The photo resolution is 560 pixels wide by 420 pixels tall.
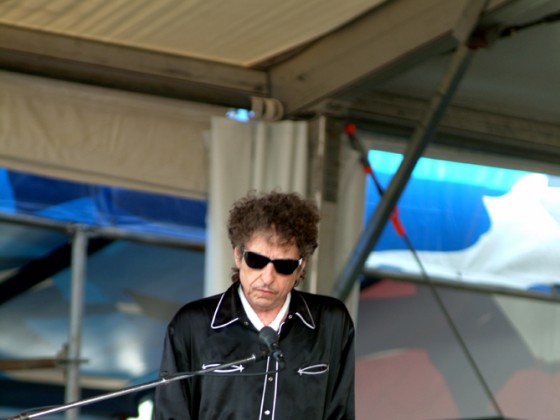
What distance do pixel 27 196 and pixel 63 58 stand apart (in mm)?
940

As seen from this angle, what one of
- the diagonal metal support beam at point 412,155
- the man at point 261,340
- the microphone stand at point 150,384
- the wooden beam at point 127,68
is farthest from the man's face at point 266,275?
the wooden beam at point 127,68

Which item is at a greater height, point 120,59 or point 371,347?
point 120,59

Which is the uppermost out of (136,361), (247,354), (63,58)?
(63,58)

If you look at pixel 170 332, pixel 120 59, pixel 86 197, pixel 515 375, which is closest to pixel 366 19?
pixel 120 59

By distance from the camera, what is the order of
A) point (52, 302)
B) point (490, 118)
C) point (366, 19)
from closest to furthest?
point (366, 19)
point (490, 118)
point (52, 302)

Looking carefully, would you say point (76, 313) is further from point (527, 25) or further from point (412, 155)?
point (527, 25)

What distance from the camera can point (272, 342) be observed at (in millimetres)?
2428

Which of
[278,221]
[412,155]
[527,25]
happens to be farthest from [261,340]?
[412,155]

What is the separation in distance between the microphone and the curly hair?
0.68 ft

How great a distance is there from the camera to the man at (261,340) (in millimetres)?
2525

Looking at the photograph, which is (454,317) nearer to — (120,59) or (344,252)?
(344,252)

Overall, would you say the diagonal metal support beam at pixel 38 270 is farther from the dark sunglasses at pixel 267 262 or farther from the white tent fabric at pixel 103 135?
the dark sunglasses at pixel 267 262

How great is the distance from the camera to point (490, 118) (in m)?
5.87

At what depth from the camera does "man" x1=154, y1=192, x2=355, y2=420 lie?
8.29ft
